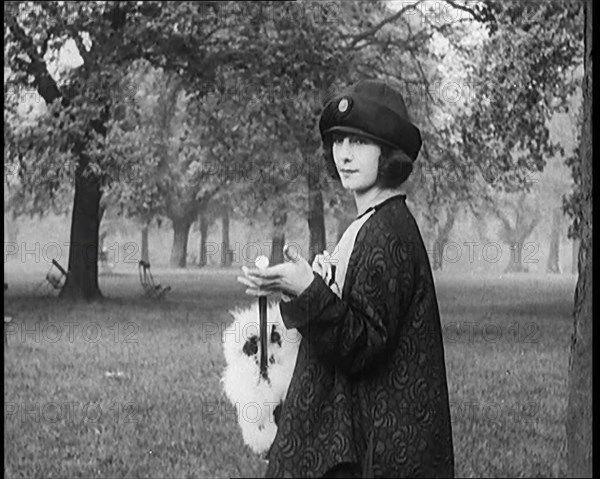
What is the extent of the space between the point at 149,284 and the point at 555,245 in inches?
36.0

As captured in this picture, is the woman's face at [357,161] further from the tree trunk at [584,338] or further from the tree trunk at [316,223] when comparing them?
the tree trunk at [584,338]

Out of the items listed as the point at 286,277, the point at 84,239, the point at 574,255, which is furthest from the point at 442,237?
the point at 84,239

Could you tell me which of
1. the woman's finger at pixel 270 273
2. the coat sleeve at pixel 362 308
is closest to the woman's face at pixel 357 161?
the coat sleeve at pixel 362 308

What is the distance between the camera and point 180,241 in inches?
75.6

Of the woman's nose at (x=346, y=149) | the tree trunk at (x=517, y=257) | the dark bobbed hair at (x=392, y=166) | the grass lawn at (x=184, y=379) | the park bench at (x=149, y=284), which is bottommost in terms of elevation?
the grass lawn at (x=184, y=379)

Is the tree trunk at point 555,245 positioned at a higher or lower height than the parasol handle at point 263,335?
higher

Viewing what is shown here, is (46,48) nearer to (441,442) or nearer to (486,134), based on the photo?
(486,134)

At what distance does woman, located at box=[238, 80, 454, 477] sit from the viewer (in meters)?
1.25

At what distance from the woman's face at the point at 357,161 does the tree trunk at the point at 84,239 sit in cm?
85

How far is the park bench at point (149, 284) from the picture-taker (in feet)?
6.49

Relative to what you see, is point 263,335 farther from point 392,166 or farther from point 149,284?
point 149,284

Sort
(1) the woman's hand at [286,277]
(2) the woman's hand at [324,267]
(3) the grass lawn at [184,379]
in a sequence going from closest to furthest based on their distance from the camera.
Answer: (1) the woman's hand at [286,277] < (2) the woman's hand at [324,267] < (3) the grass lawn at [184,379]

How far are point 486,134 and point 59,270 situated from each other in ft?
3.41

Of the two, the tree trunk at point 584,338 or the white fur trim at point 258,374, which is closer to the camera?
the white fur trim at point 258,374
